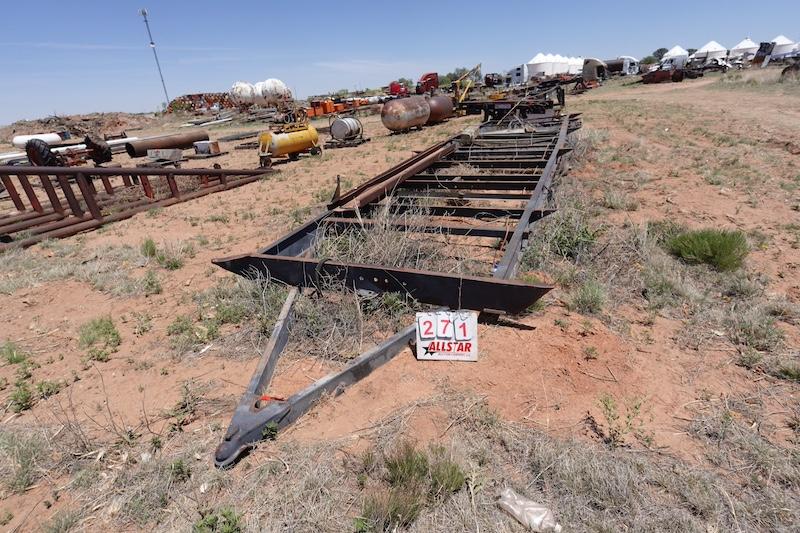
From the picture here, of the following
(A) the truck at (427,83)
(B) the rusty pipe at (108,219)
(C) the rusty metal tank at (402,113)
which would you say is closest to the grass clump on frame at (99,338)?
(B) the rusty pipe at (108,219)

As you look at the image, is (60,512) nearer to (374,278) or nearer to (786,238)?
(374,278)

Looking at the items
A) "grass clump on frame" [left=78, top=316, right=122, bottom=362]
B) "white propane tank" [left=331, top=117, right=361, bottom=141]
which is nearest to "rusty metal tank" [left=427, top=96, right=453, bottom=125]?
"white propane tank" [left=331, top=117, right=361, bottom=141]

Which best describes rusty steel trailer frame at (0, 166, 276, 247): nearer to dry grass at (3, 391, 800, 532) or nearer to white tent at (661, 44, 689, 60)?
dry grass at (3, 391, 800, 532)

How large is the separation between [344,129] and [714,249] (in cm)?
1288

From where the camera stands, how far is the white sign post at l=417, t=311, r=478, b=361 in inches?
99.3

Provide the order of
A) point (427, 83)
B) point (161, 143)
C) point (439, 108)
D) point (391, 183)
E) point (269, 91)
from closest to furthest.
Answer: point (391, 183), point (161, 143), point (439, 108), point (427, 83), point (269, 91)

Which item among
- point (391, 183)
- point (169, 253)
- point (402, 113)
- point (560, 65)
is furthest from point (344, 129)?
point (560, 65)

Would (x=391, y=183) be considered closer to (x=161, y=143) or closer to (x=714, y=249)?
(x=714, y=249)

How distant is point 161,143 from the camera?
13.8 m

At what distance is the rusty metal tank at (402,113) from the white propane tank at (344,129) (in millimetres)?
1223

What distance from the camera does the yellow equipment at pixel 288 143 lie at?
11461mm

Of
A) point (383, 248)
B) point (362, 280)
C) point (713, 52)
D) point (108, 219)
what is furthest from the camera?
point (713, 52)

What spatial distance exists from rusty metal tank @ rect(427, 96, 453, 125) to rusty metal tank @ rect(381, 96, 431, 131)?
101 centimetres

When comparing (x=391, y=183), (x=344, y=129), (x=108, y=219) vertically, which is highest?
(x=391, y=183)
